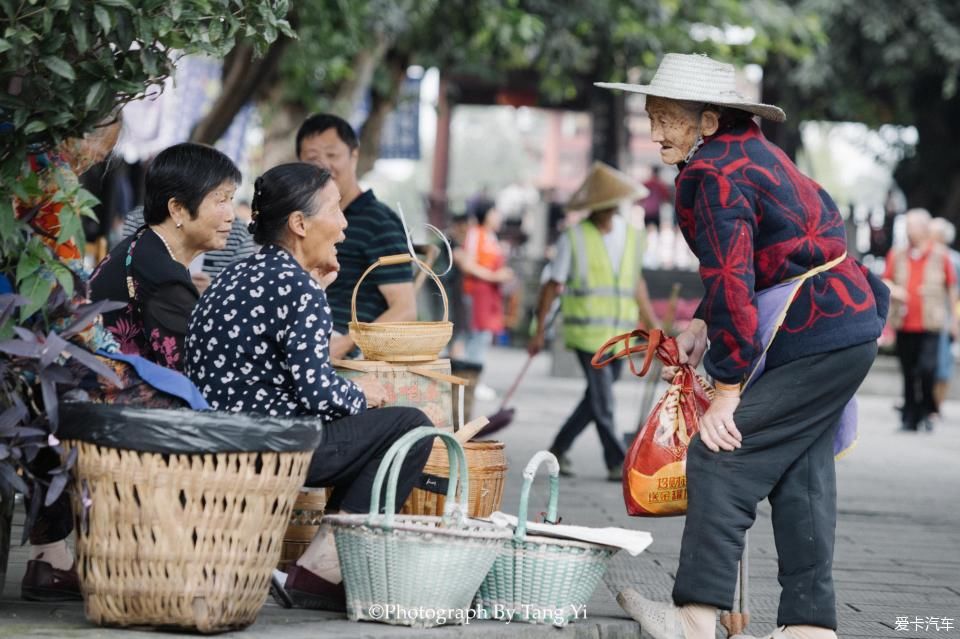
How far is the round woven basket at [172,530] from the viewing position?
4.13 metres

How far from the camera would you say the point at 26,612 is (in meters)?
4.59

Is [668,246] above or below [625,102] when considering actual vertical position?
below

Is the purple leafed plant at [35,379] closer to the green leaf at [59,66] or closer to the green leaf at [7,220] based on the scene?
the green leaf at [7,220]

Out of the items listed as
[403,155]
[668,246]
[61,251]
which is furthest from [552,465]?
[403,155]

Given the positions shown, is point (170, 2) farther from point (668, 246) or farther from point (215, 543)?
point (668, 246)

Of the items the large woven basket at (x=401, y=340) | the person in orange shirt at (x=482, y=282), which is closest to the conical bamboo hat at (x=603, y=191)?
the large woven basket at (x=401, y=340)

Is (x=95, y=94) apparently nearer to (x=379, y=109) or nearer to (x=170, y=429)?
(x=170, y=429)

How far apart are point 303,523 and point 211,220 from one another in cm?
109

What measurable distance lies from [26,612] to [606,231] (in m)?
5.84

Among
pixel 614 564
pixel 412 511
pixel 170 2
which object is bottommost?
pixel 614 564

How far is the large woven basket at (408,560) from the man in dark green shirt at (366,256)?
6.49ft

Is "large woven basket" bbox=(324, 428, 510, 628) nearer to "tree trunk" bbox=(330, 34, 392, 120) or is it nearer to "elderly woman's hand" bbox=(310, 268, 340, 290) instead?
"elderly woman's hand" bbox=(310, 268, 340, 290)

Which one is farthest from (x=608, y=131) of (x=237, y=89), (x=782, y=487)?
(x=782, y=487)

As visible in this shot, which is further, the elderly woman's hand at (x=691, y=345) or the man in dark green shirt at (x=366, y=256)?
the man in dark green shirt at (x=366, y=256)
